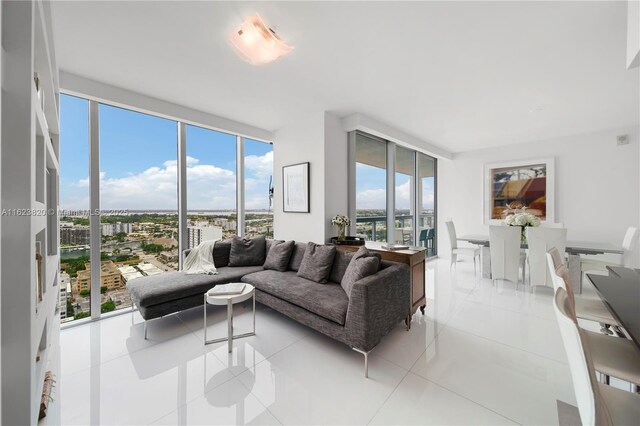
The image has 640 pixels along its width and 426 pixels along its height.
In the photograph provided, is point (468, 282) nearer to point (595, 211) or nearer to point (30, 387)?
point (595, 211)

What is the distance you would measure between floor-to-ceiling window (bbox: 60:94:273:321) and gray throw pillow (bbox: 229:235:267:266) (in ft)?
1.19

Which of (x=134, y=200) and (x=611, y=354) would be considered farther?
(x=134, y=200)

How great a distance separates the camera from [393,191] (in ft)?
16.0

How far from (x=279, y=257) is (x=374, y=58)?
251 cm

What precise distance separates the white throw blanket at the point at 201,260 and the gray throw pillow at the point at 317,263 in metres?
1.17

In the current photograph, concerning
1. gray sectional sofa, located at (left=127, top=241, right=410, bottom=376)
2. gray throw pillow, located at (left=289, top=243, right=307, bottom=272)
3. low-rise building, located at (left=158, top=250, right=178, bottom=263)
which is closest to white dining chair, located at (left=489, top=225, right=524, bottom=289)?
gray sectional sofa, located at (left=127, top=241, right=410, bottom=376)

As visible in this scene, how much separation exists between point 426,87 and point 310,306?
9.11ft

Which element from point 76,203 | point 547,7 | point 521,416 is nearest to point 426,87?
point 547,7

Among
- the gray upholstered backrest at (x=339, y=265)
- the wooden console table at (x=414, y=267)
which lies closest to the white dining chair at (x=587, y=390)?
the wooden console table at (x=414, y=267)

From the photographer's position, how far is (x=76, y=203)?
2768 millimetres

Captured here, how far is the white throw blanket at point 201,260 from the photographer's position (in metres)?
3.10

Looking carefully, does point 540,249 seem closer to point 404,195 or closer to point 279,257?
point 404,195

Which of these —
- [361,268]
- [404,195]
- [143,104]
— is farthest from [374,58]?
[404,195]

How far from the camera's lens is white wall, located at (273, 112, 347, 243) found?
3.57 meters
